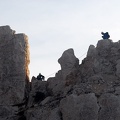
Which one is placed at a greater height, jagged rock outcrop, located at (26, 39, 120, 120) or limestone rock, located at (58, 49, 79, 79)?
limestone rock, located at (58, 49, 79, 79)

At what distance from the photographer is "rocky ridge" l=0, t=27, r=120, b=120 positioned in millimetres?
22062

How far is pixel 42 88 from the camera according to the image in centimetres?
2816

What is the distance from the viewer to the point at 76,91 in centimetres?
2353

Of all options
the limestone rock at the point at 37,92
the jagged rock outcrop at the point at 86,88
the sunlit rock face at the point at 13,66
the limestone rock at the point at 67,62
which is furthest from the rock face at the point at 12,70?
the limestone rock at the point at 67,62

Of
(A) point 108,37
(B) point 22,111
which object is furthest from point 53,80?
(A) point 108,37

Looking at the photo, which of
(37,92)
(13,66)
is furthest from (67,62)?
(13,66)

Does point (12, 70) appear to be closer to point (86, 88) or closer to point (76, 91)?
point (76, 91)

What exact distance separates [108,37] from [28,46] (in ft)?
21.4

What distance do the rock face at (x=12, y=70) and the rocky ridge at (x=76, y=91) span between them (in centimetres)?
8

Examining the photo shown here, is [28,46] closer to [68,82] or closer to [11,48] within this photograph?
[11,48]

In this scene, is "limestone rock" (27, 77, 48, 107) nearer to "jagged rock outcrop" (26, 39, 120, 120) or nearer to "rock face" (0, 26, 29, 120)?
"jagged rock outcrop" (26, 39, 120, 120)

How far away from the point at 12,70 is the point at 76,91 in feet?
19.8

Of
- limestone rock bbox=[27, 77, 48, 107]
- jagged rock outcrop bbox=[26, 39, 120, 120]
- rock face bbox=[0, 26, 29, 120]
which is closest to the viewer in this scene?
jagged rock outcrop bbox=[26, 39, 120, 120]

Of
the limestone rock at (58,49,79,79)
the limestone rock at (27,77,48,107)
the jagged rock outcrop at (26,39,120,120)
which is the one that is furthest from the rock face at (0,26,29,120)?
the limestone rock at (58,49,79,79)
